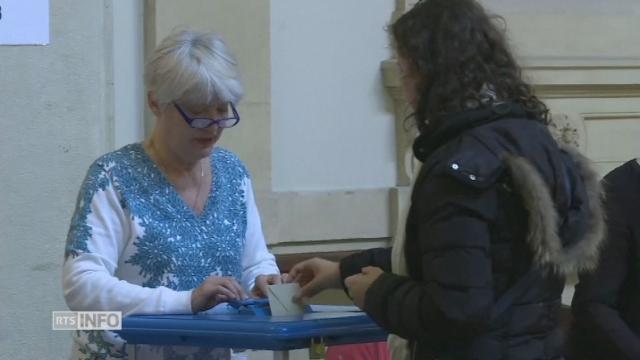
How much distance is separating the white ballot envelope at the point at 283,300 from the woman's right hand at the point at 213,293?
0.08m

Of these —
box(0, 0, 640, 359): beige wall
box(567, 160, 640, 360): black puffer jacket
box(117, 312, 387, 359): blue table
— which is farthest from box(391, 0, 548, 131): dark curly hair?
box(0, 0, 640, 359): beige wall

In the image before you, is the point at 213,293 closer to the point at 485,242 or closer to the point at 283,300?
the point at 283,300

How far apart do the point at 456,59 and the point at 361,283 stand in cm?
49

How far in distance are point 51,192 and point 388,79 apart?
57.9 inches

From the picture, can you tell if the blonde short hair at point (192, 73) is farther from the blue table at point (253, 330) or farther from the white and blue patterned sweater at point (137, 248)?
the blue table at point (253, 330)

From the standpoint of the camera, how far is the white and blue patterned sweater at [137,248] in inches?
114

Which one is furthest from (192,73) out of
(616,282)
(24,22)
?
(24,22)

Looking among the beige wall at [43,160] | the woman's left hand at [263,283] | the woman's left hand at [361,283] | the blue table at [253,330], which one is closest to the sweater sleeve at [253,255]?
the woman's left hand at [263,283]

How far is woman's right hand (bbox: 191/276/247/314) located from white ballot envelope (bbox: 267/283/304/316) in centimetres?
8

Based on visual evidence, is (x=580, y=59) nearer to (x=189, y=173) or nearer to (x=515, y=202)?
(x=189, y=173)

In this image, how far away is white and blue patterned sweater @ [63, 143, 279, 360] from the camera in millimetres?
2891

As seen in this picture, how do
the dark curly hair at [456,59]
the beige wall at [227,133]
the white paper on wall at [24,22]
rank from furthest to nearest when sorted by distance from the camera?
the beige wall at [227,133] < the white paper on wall at [24,22] < the dark curly hair at [456,59]

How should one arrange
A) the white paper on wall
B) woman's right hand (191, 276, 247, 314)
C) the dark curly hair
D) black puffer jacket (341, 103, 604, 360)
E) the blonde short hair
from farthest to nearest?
the white paper on wall, the blonde short hair, woman's right hand (191, 276, 247, 314), the dark curly hair, black puffer jacket (341, 103, 604, 360)

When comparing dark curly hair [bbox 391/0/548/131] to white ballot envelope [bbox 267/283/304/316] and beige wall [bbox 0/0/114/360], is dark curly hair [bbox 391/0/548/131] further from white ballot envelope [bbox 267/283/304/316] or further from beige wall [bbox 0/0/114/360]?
beige wall [bbox 0/0/114/360]
